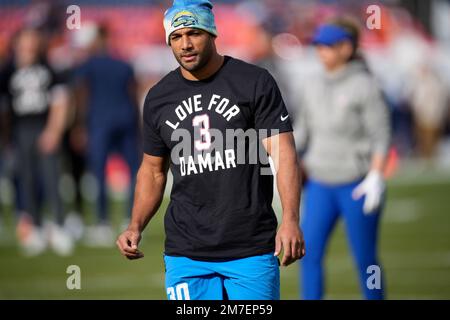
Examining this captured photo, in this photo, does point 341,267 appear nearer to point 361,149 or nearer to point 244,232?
point 361,149

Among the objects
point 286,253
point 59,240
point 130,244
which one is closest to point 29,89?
point 59,240

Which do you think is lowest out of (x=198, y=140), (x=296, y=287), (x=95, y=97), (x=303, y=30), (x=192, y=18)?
(x=296, y=287)

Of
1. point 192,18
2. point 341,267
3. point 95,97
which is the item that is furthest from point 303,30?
point 192,18

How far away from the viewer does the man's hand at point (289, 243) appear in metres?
5.31

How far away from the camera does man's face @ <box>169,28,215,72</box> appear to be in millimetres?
5672

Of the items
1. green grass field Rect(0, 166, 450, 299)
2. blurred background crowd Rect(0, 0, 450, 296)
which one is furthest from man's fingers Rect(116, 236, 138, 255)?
blurred background crowd Rect(0, 0, 450, 296)

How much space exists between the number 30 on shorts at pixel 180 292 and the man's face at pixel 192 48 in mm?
1104

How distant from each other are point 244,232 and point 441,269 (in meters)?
6.35

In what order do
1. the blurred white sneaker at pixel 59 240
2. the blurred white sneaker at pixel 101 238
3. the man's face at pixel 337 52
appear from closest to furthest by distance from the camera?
the man's face at pixel 337 52, the blurred white sneaker at pixel 59 240, the blurred white sneaker at pixel 101 238

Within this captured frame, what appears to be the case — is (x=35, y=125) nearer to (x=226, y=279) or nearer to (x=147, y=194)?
(x=147, y=194)

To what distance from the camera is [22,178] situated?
1419 cm

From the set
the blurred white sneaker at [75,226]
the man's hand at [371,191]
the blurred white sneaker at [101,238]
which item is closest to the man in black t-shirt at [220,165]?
the man's hand at [371,191]

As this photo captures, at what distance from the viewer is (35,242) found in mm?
13969

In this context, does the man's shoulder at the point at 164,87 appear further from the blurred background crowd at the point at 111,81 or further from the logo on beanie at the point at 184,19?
the blurred background crowd at the point at 111,81
